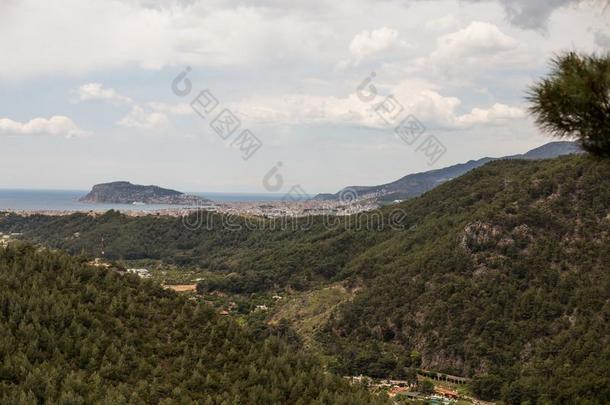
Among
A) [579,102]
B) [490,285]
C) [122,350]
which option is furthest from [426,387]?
[579,102]

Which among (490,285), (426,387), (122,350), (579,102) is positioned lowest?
(426,387)

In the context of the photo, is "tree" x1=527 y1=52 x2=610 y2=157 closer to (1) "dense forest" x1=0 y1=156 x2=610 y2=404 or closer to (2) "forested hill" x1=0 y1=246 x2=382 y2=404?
(2) "forested hill" x1=0 y1=246 x2=382 y2=404

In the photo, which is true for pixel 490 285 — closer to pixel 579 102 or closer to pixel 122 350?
pixel 122 350

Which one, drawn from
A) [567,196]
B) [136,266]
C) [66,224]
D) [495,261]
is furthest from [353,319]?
[66,224]

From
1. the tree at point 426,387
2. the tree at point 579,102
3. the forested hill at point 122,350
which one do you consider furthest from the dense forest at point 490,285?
the tree at point 579,102

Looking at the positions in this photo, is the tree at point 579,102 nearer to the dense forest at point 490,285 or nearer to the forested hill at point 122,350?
the forested hill at point 122,350

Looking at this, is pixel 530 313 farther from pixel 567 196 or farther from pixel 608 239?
pixel 567 196

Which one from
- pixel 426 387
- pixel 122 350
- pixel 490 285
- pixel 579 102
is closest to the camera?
pixel 579 102
